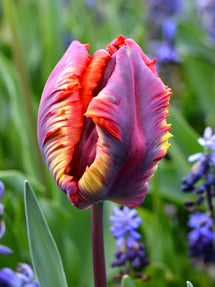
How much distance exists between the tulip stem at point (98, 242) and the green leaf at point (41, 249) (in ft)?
0.14

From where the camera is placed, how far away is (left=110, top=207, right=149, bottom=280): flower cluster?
0.75 metres

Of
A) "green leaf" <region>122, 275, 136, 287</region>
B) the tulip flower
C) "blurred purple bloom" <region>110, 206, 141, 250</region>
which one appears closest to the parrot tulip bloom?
the tulip flower

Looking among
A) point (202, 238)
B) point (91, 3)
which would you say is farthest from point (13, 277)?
point (91, 3)

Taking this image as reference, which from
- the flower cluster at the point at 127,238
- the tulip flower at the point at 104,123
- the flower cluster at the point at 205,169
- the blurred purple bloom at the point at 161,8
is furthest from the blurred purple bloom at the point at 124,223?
the blurred purple bloom at the point at 161,8

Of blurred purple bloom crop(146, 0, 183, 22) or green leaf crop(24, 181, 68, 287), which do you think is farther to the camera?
blurred purple bloom crop(146, 0, 183, 22)

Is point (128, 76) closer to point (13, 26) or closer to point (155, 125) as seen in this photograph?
point (155, 125)

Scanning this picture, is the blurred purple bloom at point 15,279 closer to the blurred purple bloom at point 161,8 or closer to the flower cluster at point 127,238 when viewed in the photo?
the flower cluster at point 127,238

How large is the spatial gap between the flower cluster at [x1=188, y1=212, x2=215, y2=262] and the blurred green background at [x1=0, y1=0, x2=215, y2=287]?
71 mm

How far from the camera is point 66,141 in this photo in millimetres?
488

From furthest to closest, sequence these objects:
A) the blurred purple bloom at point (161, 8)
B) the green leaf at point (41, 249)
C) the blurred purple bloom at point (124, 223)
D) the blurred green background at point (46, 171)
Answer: the blurred purple bloom at point (161, 8) < the blurred green background at point (46, 171) < the blurred purple bloom at point (124, 223) < the green leaf at point (41, 249)

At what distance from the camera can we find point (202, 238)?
36.0 inches

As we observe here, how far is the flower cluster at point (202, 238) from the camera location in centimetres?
86

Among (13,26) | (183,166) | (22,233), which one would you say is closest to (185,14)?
(13,26)

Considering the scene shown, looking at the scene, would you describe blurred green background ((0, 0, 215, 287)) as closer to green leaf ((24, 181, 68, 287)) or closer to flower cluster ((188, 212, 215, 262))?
flower cluster ((188, 212, 215, 262))
